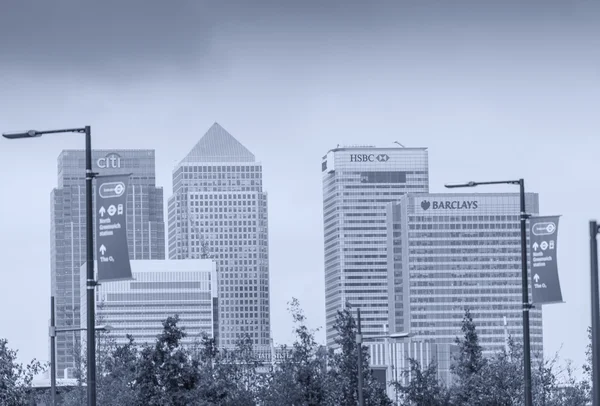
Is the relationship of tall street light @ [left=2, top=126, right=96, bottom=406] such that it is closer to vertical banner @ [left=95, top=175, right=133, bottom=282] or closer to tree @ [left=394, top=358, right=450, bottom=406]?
vertical banner @ [left=95, top=175, right=133, bottom=282]

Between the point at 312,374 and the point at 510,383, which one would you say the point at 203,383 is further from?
the point at 510,383

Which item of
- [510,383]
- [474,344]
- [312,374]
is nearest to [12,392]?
[312,374]

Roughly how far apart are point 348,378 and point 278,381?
3.78m

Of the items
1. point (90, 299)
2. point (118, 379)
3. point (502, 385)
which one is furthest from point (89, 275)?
point (118, 379)

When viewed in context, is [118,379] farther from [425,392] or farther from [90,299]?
[90,299]

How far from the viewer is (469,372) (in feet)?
275

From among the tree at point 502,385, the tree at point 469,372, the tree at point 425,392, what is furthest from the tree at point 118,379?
the tree at point 502,385

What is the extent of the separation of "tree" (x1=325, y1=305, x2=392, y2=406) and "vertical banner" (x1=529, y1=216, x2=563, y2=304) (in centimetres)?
3162

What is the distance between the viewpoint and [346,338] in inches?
3056

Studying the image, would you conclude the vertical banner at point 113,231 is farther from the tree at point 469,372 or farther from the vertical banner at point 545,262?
the tree at point 469,372

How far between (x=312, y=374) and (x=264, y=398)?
745 cm

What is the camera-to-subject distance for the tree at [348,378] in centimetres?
7456

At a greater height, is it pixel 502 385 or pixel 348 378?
pixel 348 378

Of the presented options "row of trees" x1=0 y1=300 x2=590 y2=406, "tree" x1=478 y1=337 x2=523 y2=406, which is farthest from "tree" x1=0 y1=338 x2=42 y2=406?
"tree" x1=478 y1=337 x2=523 y2=406
